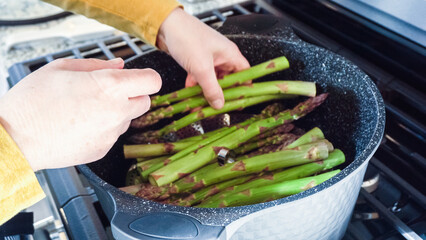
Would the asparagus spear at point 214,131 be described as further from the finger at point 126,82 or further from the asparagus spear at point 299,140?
the finger at point 126,82

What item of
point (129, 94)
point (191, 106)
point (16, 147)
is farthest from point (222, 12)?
point (16, 147)

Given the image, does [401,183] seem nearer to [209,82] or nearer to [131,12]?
[209,82]

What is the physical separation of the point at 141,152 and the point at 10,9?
821 millimetres

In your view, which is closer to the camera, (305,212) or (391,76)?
(305,212)

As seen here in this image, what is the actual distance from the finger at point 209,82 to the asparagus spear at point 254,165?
Answer: 14 centimetres

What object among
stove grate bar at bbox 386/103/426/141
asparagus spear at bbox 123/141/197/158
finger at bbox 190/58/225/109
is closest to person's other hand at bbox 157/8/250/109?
finger at bbox 190/58/225/109

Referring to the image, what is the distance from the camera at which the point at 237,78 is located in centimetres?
73

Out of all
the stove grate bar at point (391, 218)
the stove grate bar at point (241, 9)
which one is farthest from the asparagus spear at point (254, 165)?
the stove grate bar at point (241, 9)

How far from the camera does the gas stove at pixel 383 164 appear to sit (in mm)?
602

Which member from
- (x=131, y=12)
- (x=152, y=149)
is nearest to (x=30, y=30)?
(x=131, y=12)

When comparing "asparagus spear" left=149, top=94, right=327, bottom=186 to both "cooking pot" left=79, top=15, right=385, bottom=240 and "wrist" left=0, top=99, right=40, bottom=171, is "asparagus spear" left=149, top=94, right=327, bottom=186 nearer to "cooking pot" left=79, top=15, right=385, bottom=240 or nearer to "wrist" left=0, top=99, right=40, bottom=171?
"cooking pot" left=79, top=15, right=385, bottom=240

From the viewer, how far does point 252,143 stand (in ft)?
2.30

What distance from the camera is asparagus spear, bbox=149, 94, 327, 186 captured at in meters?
0.60

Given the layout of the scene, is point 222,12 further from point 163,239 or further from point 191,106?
point 163,239
